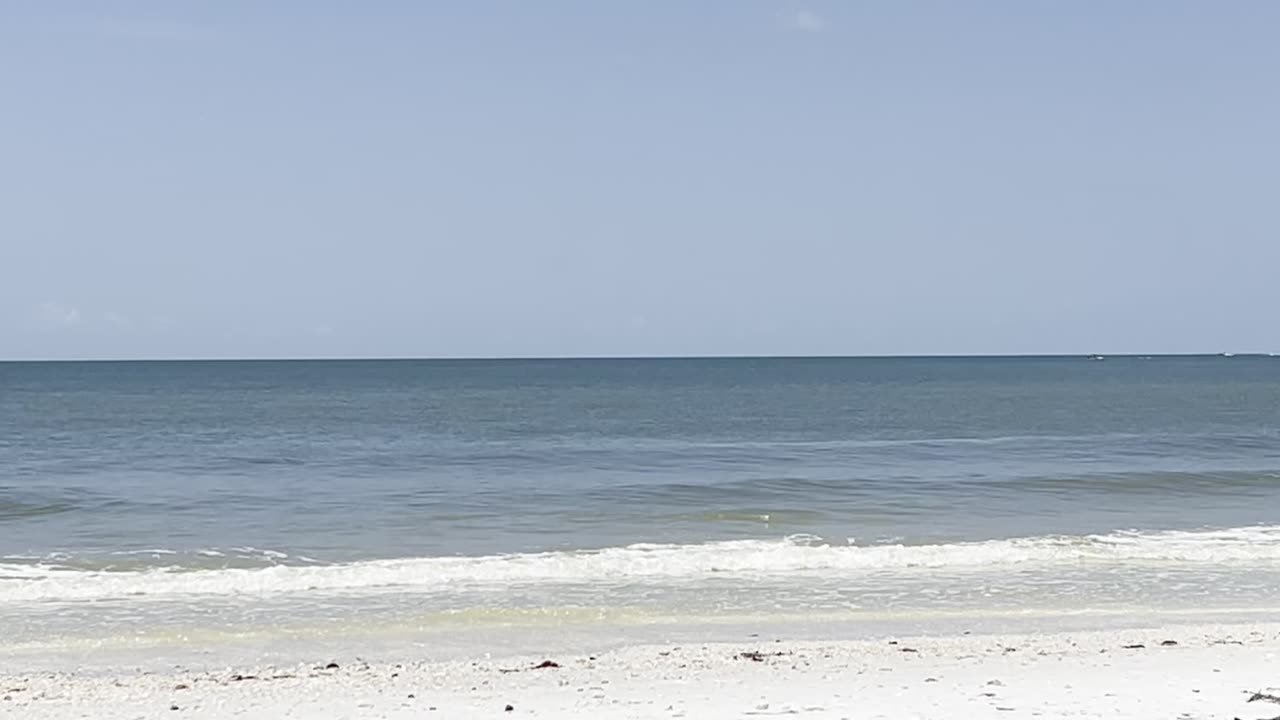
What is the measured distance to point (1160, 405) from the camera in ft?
270

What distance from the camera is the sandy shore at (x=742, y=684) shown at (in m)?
10.2

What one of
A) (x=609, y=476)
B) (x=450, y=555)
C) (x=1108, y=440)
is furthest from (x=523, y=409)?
(x=450, y=555)

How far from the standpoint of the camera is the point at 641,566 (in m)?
18.8

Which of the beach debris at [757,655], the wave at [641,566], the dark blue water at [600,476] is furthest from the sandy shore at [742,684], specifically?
the dark blue water at [600,476]

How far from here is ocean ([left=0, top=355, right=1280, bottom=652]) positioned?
1557cm

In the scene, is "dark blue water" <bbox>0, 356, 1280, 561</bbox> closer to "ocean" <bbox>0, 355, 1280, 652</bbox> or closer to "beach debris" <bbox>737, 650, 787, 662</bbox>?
"ocean" <bbox>0, 355, 1280, 652</bbox>

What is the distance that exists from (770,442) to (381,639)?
119 ft

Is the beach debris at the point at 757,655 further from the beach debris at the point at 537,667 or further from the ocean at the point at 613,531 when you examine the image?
the ocean at the point at 613,531

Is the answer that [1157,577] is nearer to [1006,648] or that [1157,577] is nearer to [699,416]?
[1006,648]

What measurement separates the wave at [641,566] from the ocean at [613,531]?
67mm

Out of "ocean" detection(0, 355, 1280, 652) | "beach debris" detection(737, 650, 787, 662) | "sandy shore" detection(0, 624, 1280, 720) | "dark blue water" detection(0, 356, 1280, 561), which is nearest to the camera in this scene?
"sandy shore" detection(0, 624, 1280, 720)

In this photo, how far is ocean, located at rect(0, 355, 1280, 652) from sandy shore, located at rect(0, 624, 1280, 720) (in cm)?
204

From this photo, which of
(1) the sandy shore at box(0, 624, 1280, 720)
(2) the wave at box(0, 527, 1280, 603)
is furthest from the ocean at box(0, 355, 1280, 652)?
(1) the sandy shore at box(0, 624, 1280, 720)

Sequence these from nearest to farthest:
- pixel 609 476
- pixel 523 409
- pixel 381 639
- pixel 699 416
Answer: pixel 381 639 → pixel 609 476 → pixel 699 416 → pixel 523 409
